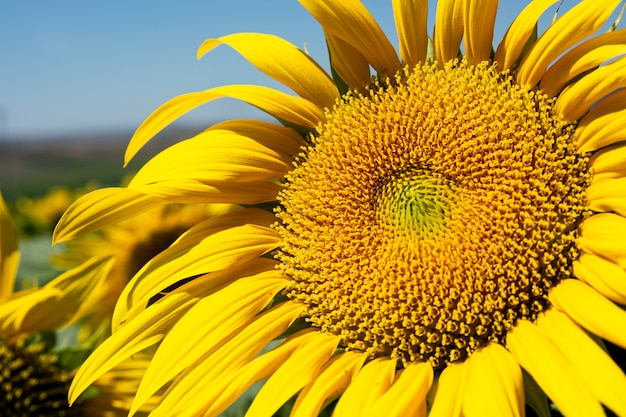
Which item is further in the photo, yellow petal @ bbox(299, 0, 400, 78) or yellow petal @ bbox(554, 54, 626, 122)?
yellow petal @ bbox(299, 0, 400, 78)

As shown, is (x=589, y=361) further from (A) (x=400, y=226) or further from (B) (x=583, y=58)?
(B) (x=583, y=58)

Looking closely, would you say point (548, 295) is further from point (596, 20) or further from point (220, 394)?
point (220, 394)

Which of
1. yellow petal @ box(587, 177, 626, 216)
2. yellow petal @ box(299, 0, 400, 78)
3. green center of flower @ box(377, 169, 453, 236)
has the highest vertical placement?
yellow petal @ box(299, 0, 400, 78)

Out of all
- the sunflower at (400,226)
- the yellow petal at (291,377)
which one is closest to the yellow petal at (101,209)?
the sunflower at (400,226)

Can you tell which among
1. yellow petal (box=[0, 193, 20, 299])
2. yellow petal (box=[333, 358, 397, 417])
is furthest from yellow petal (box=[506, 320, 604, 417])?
yellow petal (box=[0, 193, 20, 299])

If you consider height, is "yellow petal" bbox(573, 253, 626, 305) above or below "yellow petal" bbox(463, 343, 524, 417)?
above

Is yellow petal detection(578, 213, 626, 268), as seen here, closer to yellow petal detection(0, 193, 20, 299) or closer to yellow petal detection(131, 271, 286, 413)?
yellow petal detection(131, 271, 286, 413)

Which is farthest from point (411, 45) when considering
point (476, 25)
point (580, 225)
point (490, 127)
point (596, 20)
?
point (580, 225)

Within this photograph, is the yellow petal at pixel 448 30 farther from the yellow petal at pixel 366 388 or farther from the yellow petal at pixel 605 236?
the yellow petal at pixel 366 388
